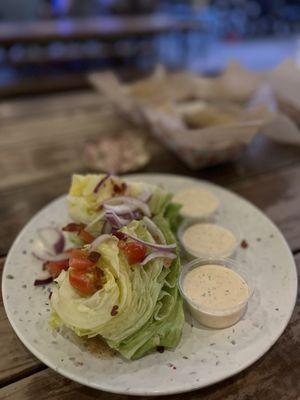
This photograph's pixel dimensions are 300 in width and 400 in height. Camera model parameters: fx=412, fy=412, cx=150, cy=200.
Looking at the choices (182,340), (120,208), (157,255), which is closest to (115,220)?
(120,208)

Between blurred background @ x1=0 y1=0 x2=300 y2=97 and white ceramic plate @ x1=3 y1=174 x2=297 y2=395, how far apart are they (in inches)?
100

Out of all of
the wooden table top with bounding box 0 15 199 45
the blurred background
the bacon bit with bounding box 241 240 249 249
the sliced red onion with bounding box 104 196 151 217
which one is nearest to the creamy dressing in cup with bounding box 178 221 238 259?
the bacon bit with bounding box 241 240 249 249

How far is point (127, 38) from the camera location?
6.18m

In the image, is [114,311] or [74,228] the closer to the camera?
[114,311]

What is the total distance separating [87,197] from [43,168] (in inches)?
26.6

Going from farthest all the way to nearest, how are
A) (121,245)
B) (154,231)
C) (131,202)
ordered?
(131,202) → (154,231) → (121,245)

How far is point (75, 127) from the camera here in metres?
2.34

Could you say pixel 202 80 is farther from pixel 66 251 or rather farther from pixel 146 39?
pixel 146 39

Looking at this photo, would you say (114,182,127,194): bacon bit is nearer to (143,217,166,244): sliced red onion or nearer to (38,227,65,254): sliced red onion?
(143,217,166,244): sliced red onion

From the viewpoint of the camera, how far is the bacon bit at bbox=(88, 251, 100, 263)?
3.45 feet

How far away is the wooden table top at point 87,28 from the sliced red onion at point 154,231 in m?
4.73

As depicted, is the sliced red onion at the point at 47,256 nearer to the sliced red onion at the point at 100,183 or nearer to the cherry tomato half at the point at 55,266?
the cherry tomato half at the point at 55,266

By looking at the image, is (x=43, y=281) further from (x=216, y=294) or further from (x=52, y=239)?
(x=216, y=294)

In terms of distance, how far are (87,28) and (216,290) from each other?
17.5ft
